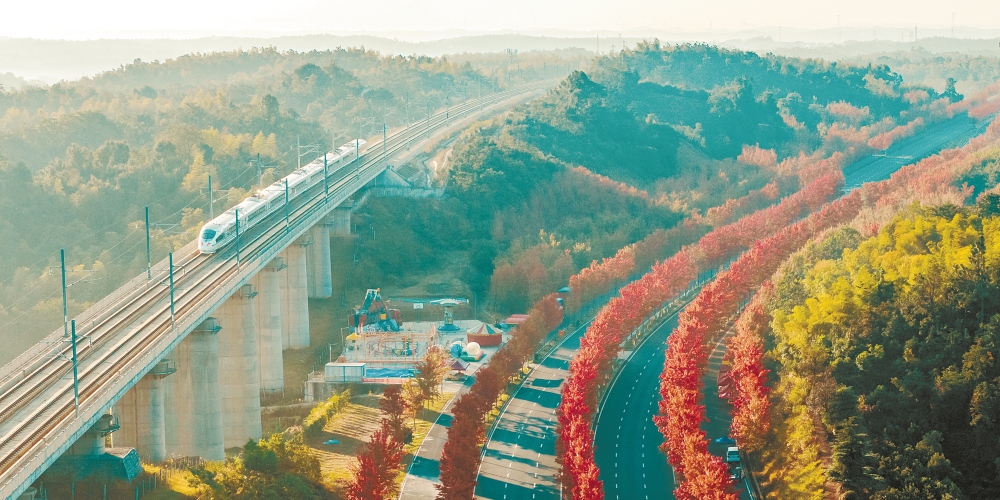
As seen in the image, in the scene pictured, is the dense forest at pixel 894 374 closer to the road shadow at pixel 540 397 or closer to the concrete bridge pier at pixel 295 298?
the road shadow at pixel 540 397

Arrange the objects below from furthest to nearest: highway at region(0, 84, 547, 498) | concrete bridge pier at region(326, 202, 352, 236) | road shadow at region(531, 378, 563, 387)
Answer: concrete bridge pier at region(326, 202, 352, 236) → road shadow at region(531, 378, 563, 387) → highway at region(0, 84, 547, 498)

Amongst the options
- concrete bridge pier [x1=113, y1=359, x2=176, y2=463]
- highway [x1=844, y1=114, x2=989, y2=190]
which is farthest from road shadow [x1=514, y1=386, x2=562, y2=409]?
highway [x1=844, y1=114, x2=989, y2=190]

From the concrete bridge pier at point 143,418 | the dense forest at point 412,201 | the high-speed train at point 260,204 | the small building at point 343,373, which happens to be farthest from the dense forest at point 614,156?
the concrete bridge pier at point 143,418

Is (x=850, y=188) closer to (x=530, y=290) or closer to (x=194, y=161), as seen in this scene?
(x=530, y=290)

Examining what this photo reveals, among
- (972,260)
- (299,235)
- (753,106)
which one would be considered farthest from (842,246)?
(753,106)

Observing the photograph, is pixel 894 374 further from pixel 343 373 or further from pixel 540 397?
pixel 343 373

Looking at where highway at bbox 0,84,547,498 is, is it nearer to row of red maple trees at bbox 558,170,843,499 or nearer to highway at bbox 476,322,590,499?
highway at bbox 476,322,590,499
